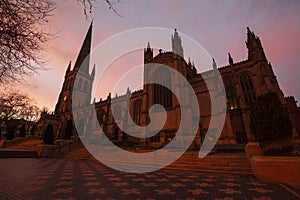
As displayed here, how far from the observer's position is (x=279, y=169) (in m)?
4.73

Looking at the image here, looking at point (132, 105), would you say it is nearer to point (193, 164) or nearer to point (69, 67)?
point (193, 164)

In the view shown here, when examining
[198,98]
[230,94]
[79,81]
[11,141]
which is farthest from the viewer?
[79,81]

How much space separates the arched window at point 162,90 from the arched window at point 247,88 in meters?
13.3

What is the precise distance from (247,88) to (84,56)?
54.5 metres

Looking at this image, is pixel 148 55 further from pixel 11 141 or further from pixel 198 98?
pixel 11 141

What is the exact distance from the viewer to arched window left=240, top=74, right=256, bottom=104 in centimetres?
2334

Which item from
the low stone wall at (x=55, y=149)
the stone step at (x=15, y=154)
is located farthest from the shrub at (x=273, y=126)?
the stone step at (x=15, y=154)

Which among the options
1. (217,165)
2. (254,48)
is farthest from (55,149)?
(254,48)

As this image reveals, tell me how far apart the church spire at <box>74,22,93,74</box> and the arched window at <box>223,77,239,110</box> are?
49.9 metres

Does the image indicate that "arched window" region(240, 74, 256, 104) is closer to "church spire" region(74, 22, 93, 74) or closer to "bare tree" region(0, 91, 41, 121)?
"bare tree" region(0, 91, 41, 121)

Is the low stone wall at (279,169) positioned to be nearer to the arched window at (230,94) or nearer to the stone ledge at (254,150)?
the stone ledge at (254,150)

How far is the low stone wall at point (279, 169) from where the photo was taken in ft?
14.7

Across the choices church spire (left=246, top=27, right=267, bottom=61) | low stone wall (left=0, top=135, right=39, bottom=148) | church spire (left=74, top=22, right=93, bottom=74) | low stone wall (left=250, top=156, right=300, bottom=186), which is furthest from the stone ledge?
church spire (left=74, top=22, right=93, bottom=74)

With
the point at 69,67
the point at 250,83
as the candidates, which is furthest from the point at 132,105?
the point at 69,67
